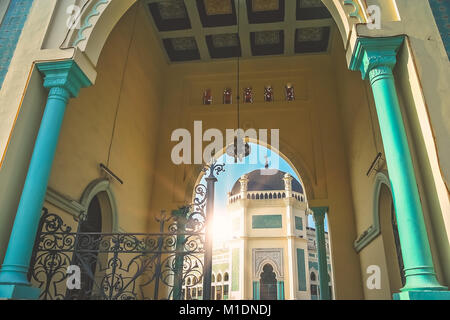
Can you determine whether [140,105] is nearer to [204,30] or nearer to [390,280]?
[204,30]

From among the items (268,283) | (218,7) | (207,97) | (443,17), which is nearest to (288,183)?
(268,283)

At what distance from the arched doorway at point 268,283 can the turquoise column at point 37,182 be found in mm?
17002

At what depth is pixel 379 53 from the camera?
3607 mm

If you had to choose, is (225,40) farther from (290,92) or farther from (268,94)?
(290,92)

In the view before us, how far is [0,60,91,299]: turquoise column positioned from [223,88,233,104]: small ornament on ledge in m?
4.90

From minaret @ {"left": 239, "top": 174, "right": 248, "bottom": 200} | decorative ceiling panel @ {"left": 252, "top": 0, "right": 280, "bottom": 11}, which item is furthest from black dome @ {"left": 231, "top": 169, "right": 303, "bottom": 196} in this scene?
decorative ceiling panel @ {"left": 252, "top": 0, "right": 280, "bottom": 11}

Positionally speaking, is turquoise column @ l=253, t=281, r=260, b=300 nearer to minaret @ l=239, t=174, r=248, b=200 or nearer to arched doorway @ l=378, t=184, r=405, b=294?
minaret @ l=239, t=174, r=248, b=200

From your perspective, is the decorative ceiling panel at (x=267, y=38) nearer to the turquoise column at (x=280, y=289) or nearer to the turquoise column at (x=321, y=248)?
the turquoise column at (x=321, y=248)

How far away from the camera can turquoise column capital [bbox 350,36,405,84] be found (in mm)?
3574

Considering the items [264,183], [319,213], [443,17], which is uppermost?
[264,183]

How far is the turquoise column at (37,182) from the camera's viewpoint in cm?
307

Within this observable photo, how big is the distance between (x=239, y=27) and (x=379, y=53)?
4866mm

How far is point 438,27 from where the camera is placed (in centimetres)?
384

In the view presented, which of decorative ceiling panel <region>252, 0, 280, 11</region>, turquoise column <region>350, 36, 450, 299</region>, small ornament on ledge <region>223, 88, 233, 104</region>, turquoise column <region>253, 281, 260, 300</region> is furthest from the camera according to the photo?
turquoise column <region>253, 281, 260, 300</region>
